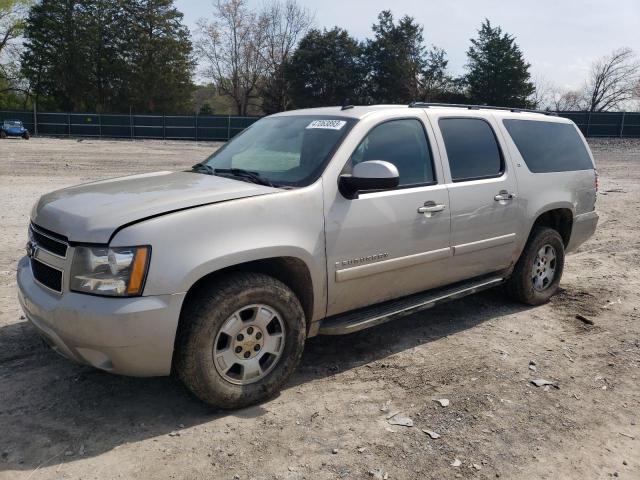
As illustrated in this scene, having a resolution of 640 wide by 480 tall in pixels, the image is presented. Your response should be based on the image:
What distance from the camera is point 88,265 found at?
2986 mm

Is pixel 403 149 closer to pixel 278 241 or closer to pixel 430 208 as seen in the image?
pixel 430 208

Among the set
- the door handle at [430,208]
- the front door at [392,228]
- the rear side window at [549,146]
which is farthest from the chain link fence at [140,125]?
the door handle at [430,208]

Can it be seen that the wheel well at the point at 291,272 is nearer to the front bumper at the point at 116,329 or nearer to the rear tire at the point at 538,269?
the front bumper at the point at 116,329

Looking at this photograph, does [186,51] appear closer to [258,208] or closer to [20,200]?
[20,200]

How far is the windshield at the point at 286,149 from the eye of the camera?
3822 mm

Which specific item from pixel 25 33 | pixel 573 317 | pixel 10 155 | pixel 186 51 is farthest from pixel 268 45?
pixel 573 317

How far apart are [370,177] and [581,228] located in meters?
3.26

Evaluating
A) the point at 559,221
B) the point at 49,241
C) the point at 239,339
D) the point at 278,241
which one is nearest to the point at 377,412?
the point at 239,339

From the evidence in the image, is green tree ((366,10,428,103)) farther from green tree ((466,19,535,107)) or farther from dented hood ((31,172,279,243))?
dented hood ((31,172,279,243))

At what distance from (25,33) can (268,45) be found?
2374cm

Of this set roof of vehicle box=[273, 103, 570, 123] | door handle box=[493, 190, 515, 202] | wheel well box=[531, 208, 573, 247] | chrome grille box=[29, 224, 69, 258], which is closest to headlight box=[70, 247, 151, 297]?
chrome grille box=[29, 224, 69, 258]

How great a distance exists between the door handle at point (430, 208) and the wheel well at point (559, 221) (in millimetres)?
1677

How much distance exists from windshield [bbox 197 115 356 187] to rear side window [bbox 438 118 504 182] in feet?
3.25

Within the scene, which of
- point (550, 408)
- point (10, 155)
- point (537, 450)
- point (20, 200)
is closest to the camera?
point (537, 450)
